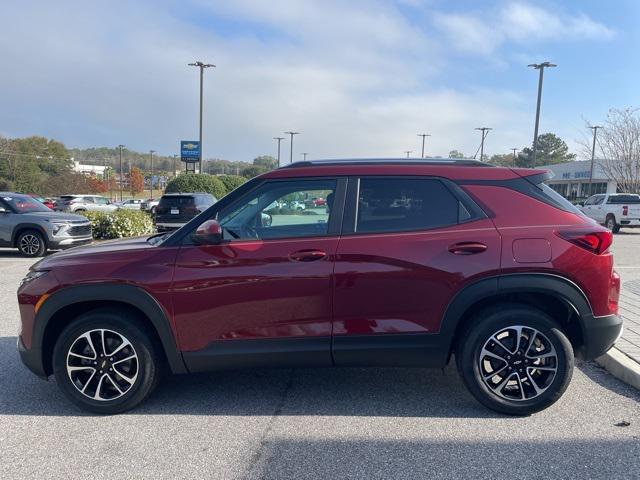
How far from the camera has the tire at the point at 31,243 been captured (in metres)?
11.4

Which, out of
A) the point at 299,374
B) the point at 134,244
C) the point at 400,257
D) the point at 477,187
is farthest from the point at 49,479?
the point at 477,187

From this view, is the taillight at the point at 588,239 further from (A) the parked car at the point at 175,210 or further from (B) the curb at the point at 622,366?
(A) the parked car at the point at 175,210

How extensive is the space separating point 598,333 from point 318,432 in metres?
2.16

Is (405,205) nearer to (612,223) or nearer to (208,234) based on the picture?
(208,234)

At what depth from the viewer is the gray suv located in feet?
37.2

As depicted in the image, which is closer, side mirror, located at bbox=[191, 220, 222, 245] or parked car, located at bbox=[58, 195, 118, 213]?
side mirror, located at bbox=[191, 220, 222, 245]

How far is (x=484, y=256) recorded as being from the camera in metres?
3.39

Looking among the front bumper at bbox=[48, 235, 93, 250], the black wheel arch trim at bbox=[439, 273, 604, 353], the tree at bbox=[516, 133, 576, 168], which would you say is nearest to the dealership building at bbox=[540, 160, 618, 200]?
the tree at bbox=[516, 133, 576, 168]

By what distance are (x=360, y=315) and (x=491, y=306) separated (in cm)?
99

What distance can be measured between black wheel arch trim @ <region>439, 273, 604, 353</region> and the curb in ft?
3.59

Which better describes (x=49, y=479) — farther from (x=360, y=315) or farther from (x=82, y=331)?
(x=360, y=315)

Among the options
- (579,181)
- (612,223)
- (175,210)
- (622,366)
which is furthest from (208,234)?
(579,181)

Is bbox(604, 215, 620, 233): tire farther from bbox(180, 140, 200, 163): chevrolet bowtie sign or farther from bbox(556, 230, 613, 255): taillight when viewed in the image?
bbox(180, 140, 200, 163): chevrolet bowtie sign

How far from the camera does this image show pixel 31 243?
11.4 m
